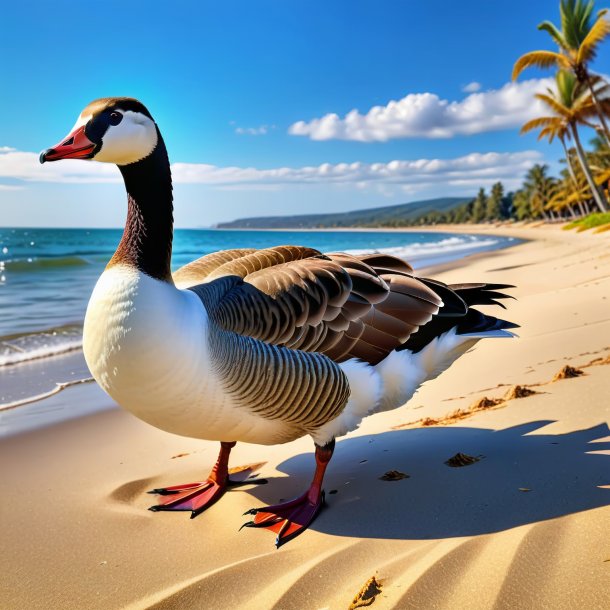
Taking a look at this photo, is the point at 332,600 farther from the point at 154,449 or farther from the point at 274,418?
the point at 154,449

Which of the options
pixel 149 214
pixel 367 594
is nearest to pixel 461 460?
pixel 367 594

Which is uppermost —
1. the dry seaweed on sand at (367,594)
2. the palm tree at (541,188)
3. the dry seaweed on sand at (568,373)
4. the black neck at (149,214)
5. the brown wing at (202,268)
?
the palm tree at (541,188)

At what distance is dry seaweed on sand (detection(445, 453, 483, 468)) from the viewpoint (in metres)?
3.43

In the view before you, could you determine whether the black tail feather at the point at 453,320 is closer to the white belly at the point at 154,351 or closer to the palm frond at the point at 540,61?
the white belly at the point at 154,351

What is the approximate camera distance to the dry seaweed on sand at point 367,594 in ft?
6.89

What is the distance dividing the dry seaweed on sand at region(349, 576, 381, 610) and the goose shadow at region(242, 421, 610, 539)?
0.54m

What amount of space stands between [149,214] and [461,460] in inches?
94.3

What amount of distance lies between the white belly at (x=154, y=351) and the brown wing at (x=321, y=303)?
0.83 feet

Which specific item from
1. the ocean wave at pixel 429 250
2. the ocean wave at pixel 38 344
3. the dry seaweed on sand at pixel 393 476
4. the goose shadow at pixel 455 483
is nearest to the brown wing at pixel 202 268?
the goose shadow at pixel 455 483

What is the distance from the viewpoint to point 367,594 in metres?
2.15

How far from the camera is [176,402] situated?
292 cm

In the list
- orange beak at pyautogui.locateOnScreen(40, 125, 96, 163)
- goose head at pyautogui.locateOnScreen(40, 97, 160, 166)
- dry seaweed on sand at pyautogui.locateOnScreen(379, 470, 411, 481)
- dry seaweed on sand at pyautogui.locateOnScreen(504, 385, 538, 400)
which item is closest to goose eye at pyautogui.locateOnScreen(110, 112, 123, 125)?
goose head at pyautogui.locateOnScreen(40, 97, 160, 166)

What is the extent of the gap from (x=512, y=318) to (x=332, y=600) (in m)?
6.91

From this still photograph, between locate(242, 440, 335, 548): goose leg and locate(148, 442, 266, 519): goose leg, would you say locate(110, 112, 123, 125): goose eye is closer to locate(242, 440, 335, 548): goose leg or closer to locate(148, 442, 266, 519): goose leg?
locate(148, 442, 266, 519): goose leg
